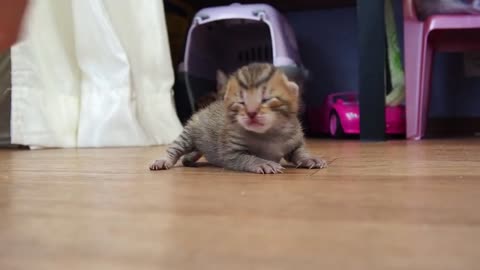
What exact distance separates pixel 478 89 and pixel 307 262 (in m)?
2.61

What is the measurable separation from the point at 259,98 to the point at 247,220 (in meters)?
0.58

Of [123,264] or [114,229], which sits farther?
[114,229]

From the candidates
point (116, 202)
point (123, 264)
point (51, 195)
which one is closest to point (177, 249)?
point (123, 264)

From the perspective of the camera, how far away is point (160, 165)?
137 cm

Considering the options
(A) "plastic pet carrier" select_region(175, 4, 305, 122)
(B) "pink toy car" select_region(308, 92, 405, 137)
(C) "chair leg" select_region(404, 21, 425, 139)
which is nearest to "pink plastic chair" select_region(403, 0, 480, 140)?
(C) "chair leg" select_region(404, 21, 425, 139)

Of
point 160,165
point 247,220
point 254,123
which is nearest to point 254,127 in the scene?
point 254,123

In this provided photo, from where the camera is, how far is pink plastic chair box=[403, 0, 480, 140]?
88.6 inches

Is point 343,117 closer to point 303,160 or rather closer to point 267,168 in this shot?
point 303,160

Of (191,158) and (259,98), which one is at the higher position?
→ (259,98)

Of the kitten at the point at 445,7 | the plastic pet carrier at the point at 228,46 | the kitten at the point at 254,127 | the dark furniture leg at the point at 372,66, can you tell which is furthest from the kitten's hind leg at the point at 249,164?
the kitten at the point at 445,7

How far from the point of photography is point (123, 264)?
0.50m

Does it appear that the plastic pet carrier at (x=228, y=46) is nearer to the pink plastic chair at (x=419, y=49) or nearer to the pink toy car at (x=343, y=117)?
the pink toy car at (x=343, y=117)

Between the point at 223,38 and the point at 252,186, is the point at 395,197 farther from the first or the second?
the point at 223,38

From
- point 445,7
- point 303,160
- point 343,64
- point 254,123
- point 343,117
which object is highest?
point 445,7
